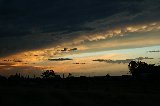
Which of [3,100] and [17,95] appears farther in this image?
[17,95]

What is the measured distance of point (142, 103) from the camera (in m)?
45.1

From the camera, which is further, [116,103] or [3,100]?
[116,103]

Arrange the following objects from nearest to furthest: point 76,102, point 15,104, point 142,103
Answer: point 15,104, point 76,102, point 142,103

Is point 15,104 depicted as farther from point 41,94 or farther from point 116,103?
point 116,103

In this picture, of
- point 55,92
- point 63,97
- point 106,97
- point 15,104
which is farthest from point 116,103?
point 15,104

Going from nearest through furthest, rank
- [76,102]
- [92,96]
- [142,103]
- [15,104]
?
[15,104], [76,102], [142,103], [92,96]

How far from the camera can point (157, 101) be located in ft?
157

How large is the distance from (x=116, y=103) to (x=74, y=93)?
939 centimetres

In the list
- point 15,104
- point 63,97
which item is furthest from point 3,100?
point 63,97

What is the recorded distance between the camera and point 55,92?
164 ft

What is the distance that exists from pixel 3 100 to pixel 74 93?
46.4ft

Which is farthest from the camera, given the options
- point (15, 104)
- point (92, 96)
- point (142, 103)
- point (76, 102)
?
point (92, 96)

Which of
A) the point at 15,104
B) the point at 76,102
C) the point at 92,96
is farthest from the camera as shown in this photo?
the point at 92,96

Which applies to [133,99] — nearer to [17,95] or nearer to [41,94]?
[41,94]
